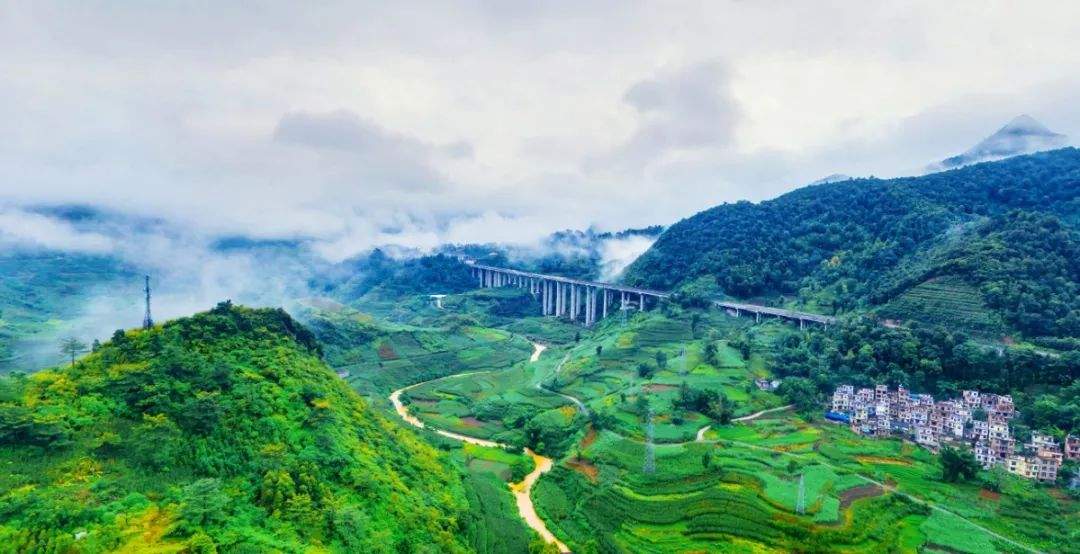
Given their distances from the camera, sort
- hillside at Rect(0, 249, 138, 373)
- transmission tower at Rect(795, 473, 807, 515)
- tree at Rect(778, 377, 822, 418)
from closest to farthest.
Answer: transmission tower at Rect(795, 473, 807, 515) < tree at Rect(778, 377, 822, 418) < hillside at Rect(0, 249, 138, 373)

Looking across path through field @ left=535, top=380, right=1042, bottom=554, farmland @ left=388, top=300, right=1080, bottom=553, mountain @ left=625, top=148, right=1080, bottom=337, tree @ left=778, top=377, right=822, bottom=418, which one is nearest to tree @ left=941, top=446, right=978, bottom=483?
farmland @ left=388, top=300, right=1080, bottom=553

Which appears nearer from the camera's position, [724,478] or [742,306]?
[724,478]

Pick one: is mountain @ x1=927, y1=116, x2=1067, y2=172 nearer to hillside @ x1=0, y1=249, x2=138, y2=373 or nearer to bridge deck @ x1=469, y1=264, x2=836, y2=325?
bridge deck @ x1=469, y1=264, x2=836, y2=325

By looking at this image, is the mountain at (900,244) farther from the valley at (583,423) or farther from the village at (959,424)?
the village at (959,424)

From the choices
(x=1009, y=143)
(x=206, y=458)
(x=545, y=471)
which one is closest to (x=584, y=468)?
(x=545, y=471)

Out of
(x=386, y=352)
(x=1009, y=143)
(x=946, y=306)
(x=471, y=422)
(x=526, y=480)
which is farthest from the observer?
(x=1009, y=143)

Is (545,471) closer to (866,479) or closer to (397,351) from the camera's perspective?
(866,479)
